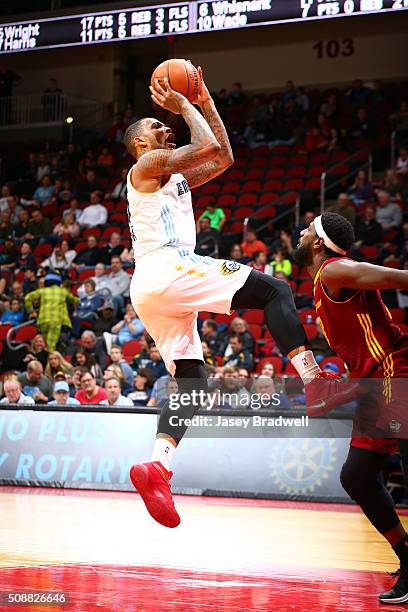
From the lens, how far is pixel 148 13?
10.8m

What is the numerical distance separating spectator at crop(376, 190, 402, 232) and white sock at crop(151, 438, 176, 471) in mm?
8927

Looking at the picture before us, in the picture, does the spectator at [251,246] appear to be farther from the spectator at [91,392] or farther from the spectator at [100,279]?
the spectator at [91,392]

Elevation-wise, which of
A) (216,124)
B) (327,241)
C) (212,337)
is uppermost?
(216,124)

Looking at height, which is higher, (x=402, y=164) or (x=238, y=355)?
(x=402, y=164)

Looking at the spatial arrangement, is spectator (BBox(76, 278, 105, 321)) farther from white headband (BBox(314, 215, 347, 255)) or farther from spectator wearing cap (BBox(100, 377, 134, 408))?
white headband (BBox(314, 215, 347, 255))

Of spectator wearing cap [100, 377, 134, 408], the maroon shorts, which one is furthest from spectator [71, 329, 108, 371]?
the maroon shorts

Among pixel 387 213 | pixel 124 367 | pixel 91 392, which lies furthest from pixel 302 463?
pixel 387 213

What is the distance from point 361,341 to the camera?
14.1 ft

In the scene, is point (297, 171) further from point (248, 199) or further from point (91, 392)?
point (91, 392)

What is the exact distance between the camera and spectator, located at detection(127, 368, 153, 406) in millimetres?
10289

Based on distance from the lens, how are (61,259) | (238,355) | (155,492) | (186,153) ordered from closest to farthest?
(155,492)
(186,153)
(238,355)
(61,259)

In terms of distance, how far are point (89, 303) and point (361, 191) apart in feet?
14.7

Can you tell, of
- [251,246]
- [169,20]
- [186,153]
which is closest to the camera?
[186,153]

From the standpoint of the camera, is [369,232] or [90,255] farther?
[90,255]
